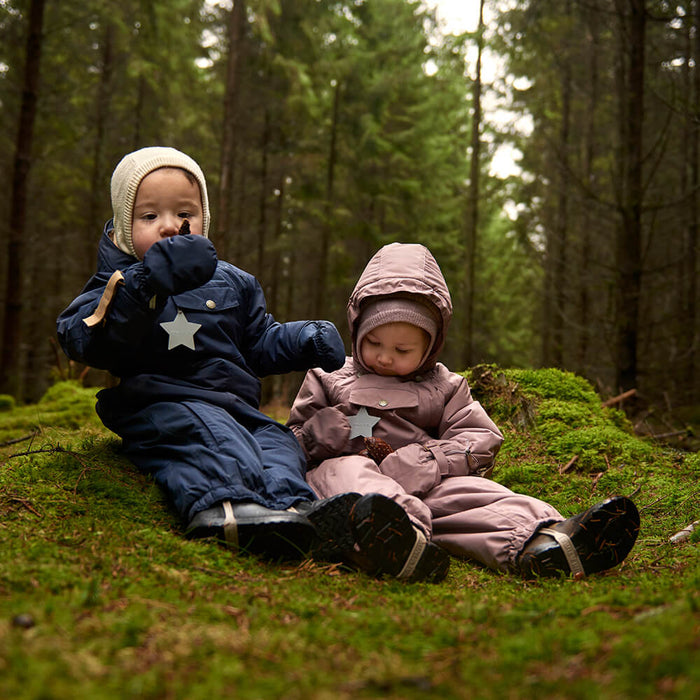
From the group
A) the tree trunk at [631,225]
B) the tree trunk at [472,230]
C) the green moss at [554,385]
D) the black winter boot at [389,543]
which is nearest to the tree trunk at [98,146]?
the tree trunk at [472,230]

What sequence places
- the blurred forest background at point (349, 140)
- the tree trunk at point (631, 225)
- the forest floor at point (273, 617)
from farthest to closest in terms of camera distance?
the blurred forest background at point (349, 140), the tree trunk at point (631, 225), the forest floor at point (273, 617)

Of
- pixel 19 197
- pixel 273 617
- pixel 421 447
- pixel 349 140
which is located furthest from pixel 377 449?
pixel 349 140

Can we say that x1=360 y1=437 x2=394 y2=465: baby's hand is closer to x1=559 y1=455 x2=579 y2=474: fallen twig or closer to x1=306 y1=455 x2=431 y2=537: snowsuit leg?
x1=306 y1=455 x2=431 y2=537: snowsuit leg

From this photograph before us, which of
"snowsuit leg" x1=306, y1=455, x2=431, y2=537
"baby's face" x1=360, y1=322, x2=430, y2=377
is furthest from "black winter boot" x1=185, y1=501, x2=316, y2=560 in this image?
"baby's face" x1=360, y1=322, x2=430, y2=377

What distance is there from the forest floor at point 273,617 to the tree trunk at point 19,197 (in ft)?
22.3

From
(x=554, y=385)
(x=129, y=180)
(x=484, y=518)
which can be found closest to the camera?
(x=484, y=518)

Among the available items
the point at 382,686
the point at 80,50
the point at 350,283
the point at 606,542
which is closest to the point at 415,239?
the point at 350,283

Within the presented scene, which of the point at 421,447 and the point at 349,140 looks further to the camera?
the point at 349,140

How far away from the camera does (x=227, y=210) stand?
11.4 m

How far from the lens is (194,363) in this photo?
10.6ft

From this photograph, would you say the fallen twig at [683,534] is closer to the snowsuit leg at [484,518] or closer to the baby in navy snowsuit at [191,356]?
the snowsuit leg at [484,518]

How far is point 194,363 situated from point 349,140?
53.2ft

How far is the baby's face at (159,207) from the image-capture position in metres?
3.21

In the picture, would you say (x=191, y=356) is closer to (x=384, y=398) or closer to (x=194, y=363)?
(x=194, y=363)
